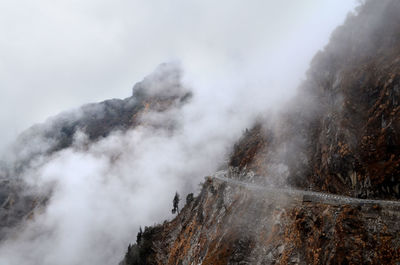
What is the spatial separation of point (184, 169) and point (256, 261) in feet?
200

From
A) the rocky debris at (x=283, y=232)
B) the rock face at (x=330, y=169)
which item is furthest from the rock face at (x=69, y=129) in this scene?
the rocky debris at (x=283, y=232)

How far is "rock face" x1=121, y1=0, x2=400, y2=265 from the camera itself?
1769 centimetres

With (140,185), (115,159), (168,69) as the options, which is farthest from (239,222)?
(168,69)

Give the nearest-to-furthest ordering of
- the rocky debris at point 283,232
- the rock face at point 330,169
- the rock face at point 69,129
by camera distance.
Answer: the rocky debris at point 283,232
the rock face at point 330,169
the rock face at point 69,129

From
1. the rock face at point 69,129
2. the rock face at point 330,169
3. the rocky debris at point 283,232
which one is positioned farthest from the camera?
the rock face at point 69,129

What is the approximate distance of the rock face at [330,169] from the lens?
17688 millimetres

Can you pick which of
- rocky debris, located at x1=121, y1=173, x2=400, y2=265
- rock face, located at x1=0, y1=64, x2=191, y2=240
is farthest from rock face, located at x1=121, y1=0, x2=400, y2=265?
rock face, located at x1=0, y1=64, x2=191, y2=240

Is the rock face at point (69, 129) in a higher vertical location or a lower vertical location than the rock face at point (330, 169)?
higher

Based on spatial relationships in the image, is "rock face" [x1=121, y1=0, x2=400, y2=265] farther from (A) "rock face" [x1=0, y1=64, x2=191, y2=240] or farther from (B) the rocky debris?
(A) "rock face" [x1=0, y1=64, x2=191, y2=240]

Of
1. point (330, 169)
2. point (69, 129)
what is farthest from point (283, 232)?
point (69, 129)

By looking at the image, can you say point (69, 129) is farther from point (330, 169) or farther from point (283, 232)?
point (330, 169)

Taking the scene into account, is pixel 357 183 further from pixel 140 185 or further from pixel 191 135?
pixel 140 185

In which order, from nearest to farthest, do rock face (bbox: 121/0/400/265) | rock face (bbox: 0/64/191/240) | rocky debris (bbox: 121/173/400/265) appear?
rocky debris (bbox: 121/173/400/265) < rock face (bbox: 121/0/400/265) < rock face (bbox: 0/64/191/240)

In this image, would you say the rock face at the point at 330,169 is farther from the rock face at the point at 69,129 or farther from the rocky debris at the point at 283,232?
the rock face at the point at 69,129
